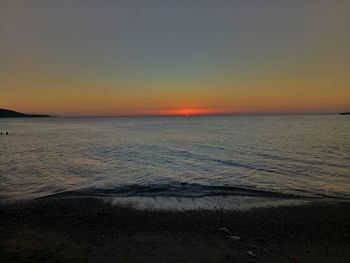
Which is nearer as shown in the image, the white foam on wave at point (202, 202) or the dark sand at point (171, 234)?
the dark sand at point (171, 234)

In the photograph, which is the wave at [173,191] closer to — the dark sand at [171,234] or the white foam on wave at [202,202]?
the white foam on wave at [202,202]

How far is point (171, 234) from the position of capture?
441 inches

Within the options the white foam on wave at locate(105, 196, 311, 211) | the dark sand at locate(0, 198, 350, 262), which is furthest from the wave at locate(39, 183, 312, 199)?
the dark sand at locate(0, 198, 350, 262)

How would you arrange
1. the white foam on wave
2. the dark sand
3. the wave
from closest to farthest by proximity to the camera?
the dark sand, the white foam on wave, the wave

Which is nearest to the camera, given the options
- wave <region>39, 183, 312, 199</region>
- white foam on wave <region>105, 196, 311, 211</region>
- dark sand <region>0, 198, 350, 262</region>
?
dark sand <region>0, 198, 350, 262</region>

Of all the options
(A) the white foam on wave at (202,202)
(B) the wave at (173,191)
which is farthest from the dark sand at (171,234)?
(B) the wave at (173,191)

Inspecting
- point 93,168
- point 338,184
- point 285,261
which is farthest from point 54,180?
point 338,184

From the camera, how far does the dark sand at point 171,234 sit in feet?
30.5

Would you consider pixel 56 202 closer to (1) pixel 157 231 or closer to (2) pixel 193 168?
(1) pixel 157 231

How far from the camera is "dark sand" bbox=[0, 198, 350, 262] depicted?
30.5 feet

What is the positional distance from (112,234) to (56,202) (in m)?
6.03

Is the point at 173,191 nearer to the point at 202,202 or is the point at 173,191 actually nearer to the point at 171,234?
the point at 202,202

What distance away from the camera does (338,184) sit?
20.0m

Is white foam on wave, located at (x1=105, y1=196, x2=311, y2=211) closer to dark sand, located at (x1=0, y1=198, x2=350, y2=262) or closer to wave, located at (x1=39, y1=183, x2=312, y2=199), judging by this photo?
wave, located at (x1=39, y1=183, x2=312, y2=199)
